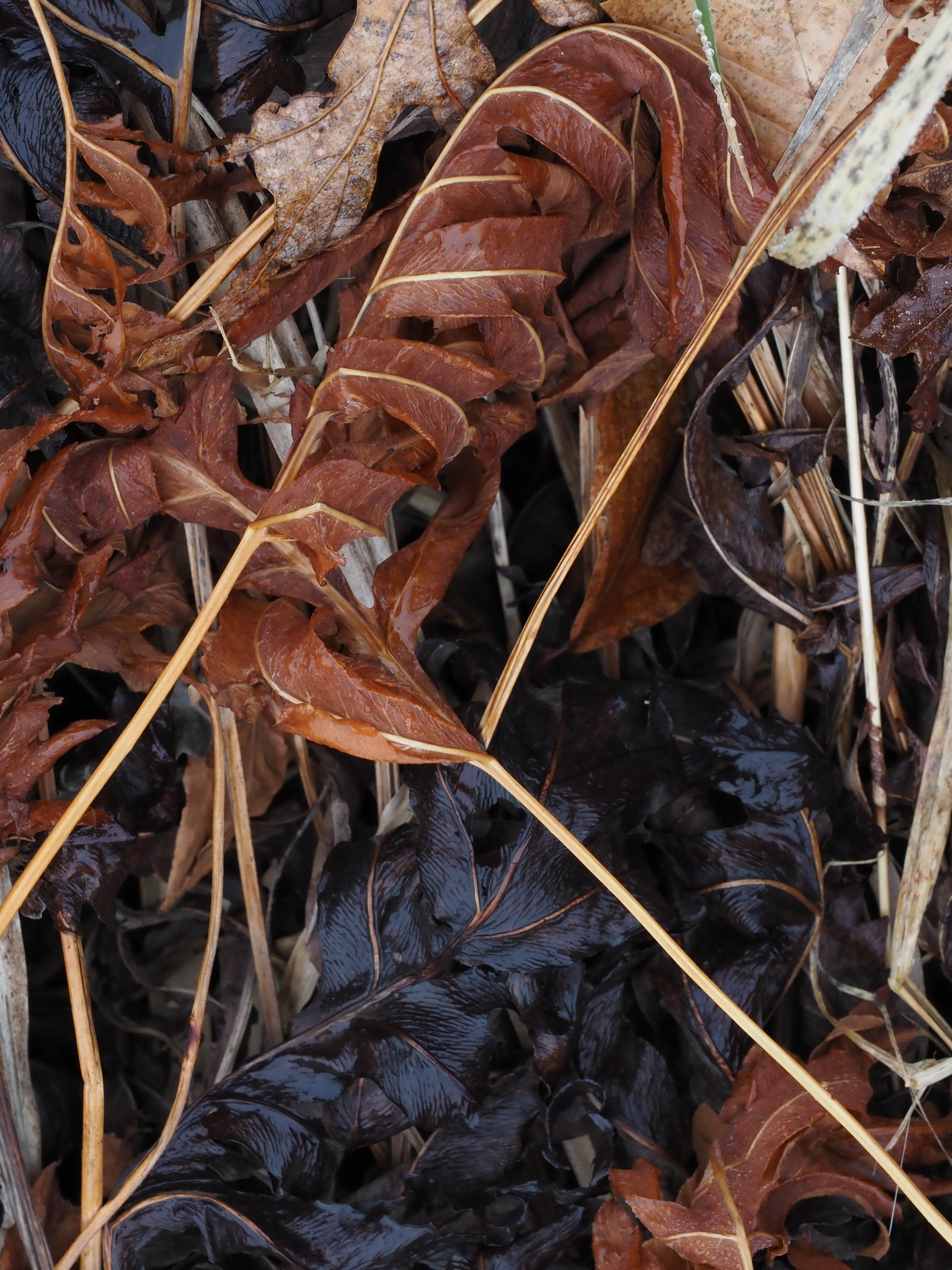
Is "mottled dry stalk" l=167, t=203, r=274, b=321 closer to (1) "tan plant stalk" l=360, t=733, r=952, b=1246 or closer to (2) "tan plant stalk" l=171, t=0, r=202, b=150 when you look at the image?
(2) "tan plant stalk" l=171, t=0, r=202, b=150

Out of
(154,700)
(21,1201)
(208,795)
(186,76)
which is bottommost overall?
(21,1201)

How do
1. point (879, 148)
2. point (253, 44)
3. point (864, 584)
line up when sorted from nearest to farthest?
point (879, 148)
point (253, 44)
point (864, 584)

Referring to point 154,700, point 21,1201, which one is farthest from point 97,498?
point 21,1201

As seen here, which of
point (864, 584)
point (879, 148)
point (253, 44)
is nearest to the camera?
point (879, 148)

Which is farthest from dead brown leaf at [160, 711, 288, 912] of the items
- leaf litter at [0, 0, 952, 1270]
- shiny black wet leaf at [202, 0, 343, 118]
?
shiny black wet leaf at [202, 0, 343, 118]

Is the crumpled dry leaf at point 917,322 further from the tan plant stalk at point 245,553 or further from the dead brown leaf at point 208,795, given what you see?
the dead brown leaf at point 208,795

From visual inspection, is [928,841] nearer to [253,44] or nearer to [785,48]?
[785,48]

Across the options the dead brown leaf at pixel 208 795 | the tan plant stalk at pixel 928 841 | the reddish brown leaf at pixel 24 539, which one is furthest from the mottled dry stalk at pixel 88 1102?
the tan plant stalk at pixel 928 841
